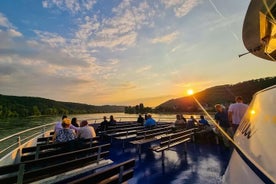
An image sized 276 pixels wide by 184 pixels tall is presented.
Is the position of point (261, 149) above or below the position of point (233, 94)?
below

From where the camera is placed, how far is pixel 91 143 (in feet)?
20.8

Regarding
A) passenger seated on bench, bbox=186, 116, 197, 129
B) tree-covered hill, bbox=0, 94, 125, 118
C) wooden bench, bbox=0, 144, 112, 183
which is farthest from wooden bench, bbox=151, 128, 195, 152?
tree-covered hill, bbox=0, 94, 125, 118

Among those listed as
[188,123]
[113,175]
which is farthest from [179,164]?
[188,123]

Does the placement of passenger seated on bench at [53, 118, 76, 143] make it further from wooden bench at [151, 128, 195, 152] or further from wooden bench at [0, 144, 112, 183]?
wooden bench at [151, 128, 195, 152]

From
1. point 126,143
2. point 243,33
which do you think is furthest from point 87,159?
point 243,33

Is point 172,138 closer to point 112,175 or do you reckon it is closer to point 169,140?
point 169,140

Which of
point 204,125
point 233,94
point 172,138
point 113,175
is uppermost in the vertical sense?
point 233,94

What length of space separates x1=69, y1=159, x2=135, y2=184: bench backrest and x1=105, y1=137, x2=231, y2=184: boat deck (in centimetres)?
167

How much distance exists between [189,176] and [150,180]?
1.01m

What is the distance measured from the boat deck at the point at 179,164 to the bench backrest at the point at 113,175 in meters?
1.67

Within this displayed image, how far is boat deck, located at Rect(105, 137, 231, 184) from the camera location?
511 cm

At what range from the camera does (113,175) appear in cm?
310

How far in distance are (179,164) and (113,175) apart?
375 cm

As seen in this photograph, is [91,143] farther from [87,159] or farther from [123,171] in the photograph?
[123,171]
